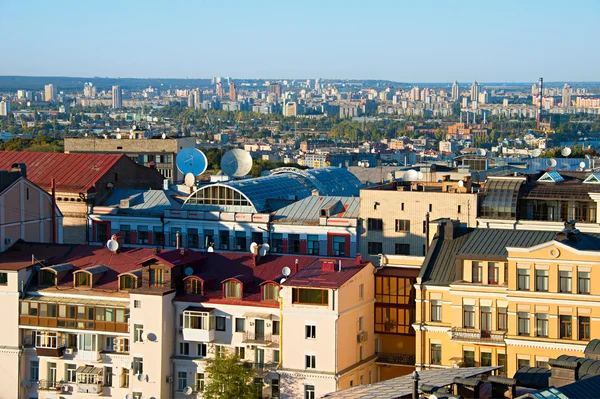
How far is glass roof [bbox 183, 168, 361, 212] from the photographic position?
161ft

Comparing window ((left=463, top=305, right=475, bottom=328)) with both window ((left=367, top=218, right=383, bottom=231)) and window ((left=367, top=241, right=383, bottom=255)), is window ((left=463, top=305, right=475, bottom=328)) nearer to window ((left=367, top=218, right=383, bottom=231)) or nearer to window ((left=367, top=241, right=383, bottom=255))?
window ((left=367, top=241, right=383, bottom=255))

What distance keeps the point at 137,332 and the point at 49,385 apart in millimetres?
3212

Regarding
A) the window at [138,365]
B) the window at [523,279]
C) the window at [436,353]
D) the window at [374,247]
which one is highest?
the window at [523,279]

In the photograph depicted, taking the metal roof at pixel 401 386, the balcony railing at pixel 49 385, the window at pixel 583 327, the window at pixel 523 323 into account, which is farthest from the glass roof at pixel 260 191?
the metal roof at pixel 401 386

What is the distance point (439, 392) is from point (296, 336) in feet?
36.1

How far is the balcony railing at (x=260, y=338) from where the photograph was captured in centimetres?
3278

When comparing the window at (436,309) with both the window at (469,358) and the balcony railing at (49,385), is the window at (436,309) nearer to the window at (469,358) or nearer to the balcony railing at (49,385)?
the window at (469,358)

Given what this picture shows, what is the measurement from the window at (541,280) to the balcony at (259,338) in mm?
6532

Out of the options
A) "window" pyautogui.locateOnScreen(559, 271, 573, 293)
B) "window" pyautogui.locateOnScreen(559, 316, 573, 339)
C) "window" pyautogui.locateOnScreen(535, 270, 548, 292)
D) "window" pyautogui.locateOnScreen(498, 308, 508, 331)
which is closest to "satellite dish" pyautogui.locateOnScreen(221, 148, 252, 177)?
"window" pyautogui.locateOnScreen(498, 308, 508, 331)

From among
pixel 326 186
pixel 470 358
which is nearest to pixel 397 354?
pixel 470 358

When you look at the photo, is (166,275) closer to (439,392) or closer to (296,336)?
(296,336)

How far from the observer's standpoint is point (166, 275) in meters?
33.9

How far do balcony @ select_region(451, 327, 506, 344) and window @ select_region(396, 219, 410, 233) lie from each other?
13779 mm

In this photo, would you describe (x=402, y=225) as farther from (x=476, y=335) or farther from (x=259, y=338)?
(x=476, y=335)
